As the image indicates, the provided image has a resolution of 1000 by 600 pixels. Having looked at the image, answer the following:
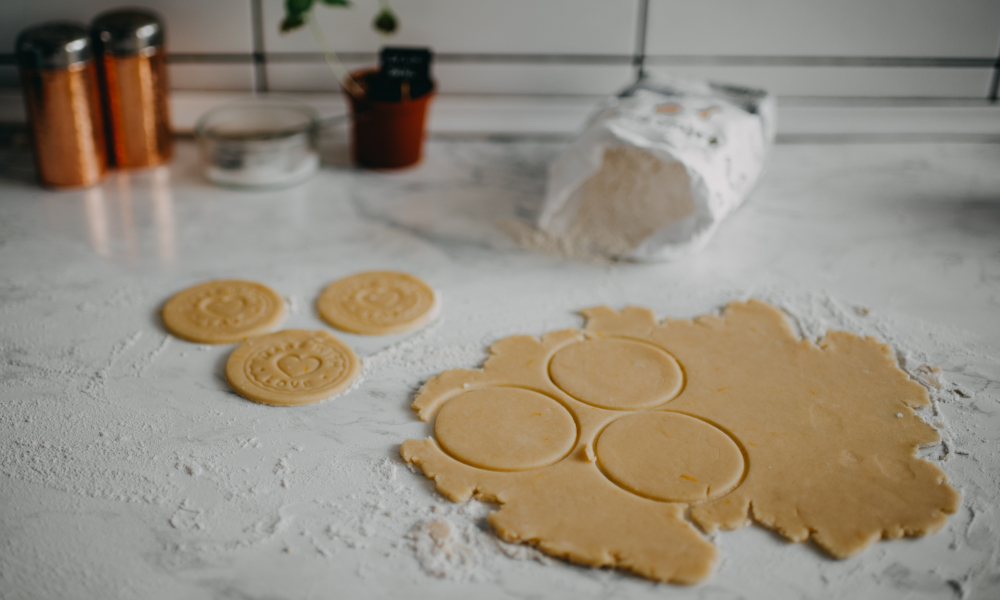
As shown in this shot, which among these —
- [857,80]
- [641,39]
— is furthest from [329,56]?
[857,80]

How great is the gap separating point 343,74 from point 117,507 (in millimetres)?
924

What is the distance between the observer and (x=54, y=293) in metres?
1.01

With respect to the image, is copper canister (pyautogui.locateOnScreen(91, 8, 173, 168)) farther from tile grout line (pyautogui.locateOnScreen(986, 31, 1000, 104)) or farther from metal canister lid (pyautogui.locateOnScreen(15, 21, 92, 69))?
tile grout line (pyautogui.locateOnScreen(986, 31, 1000, 104))

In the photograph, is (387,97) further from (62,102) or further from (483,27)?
(62,102)

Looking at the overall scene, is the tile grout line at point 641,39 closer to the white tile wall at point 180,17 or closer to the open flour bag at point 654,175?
the open flour bag at point 654,175

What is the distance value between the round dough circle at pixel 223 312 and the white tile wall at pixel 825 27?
2.70 ft

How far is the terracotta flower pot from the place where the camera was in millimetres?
1283

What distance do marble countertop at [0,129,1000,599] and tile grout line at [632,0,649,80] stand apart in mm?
223

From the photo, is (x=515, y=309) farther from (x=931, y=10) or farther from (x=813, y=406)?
(x=931, y=10)

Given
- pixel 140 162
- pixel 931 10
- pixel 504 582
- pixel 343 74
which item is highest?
pixel 931 10

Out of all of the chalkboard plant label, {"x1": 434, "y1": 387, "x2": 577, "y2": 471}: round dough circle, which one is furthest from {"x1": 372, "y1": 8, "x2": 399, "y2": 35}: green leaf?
{"x1": 434, "y1": 387, "x2": 577, "y2": 471}: round dough circle

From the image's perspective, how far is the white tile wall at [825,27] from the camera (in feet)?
4.53

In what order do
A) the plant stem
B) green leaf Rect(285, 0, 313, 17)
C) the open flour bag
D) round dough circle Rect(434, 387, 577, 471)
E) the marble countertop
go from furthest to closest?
the plant stem < green leaf Rect(285, 0, 313, 17) < the open flour bag < round dough circle Rect(434, 387, 577, 471) < the marble countertop

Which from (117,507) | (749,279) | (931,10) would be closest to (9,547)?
(117,507)
